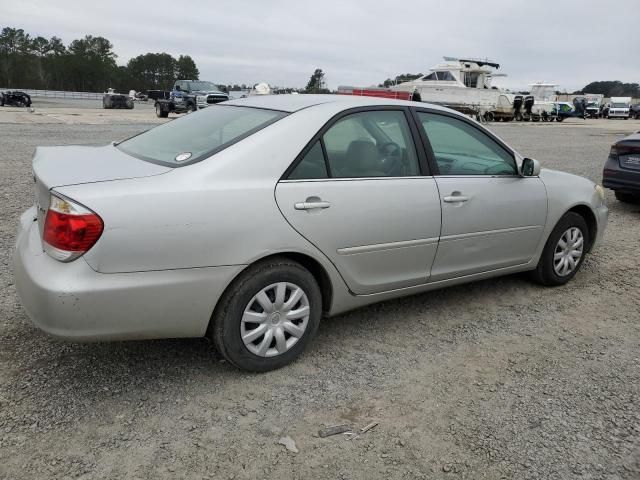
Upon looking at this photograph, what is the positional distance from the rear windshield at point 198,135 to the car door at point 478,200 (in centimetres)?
121

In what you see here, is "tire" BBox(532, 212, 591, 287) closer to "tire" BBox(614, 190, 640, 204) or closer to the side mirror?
the side mirror

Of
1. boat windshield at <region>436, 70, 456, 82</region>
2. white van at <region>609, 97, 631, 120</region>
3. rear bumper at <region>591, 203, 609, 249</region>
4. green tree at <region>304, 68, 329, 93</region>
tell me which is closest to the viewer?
rear bumper at <region>591, 203, 609, 249</region>

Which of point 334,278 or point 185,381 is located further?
point 334,278

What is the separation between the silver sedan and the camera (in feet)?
8.63

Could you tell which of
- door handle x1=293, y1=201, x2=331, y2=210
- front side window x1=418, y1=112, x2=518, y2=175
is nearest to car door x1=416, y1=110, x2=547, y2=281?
front side window x1=418, y1=112, x2=518, y2=175

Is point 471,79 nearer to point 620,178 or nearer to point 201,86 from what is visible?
point 201,86

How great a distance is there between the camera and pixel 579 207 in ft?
15.7

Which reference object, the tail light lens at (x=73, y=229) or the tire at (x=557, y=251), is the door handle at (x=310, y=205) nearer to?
the tail light lens at (x=73, y=229)

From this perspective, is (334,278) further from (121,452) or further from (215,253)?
(121,452)

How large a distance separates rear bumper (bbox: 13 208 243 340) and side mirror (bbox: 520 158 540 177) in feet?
8.00

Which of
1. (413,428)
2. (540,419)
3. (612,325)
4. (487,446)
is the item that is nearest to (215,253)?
(413,428)

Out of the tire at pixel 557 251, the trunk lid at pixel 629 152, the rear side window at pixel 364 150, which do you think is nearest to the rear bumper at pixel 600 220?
the tire at pixel 557 251

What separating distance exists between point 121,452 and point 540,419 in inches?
81.3

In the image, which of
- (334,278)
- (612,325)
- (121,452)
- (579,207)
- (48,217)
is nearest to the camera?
(121,452)
